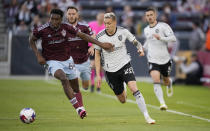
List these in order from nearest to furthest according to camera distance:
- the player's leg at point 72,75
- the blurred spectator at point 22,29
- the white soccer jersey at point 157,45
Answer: the player's leg at point 72,75 → the white soccer jersey at point 157,45 → the blurred spectator at point 22,29

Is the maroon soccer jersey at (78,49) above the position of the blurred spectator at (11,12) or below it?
below

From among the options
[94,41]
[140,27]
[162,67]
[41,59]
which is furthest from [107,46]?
[140,27]

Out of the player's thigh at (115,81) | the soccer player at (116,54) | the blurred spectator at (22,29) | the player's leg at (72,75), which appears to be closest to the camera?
the player's leg at (72,75)

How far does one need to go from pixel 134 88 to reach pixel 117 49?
3.40 ft

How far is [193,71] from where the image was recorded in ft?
82.4

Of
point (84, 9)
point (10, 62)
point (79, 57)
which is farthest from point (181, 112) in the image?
point (84, 9)

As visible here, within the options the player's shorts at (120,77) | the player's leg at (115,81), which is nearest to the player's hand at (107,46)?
the player's shorts at (120,77)

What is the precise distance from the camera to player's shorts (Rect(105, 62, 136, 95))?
11.7 metres

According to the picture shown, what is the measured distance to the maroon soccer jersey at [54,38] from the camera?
1155cm

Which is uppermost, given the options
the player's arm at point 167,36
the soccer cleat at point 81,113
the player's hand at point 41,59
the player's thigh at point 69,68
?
the player's arm at point 167,36

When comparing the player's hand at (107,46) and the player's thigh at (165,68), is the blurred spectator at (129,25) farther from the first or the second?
the player's hand at (107,46)

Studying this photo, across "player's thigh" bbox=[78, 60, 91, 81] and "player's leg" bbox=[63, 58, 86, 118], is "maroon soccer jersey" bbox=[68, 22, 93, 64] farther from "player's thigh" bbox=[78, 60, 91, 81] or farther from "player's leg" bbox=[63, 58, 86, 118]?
"player's leg" bbox=[63, 58, 86, 118]

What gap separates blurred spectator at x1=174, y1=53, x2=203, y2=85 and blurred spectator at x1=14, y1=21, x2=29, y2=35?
795 cm

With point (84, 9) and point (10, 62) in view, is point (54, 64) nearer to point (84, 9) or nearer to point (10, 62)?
point (10, 62)
